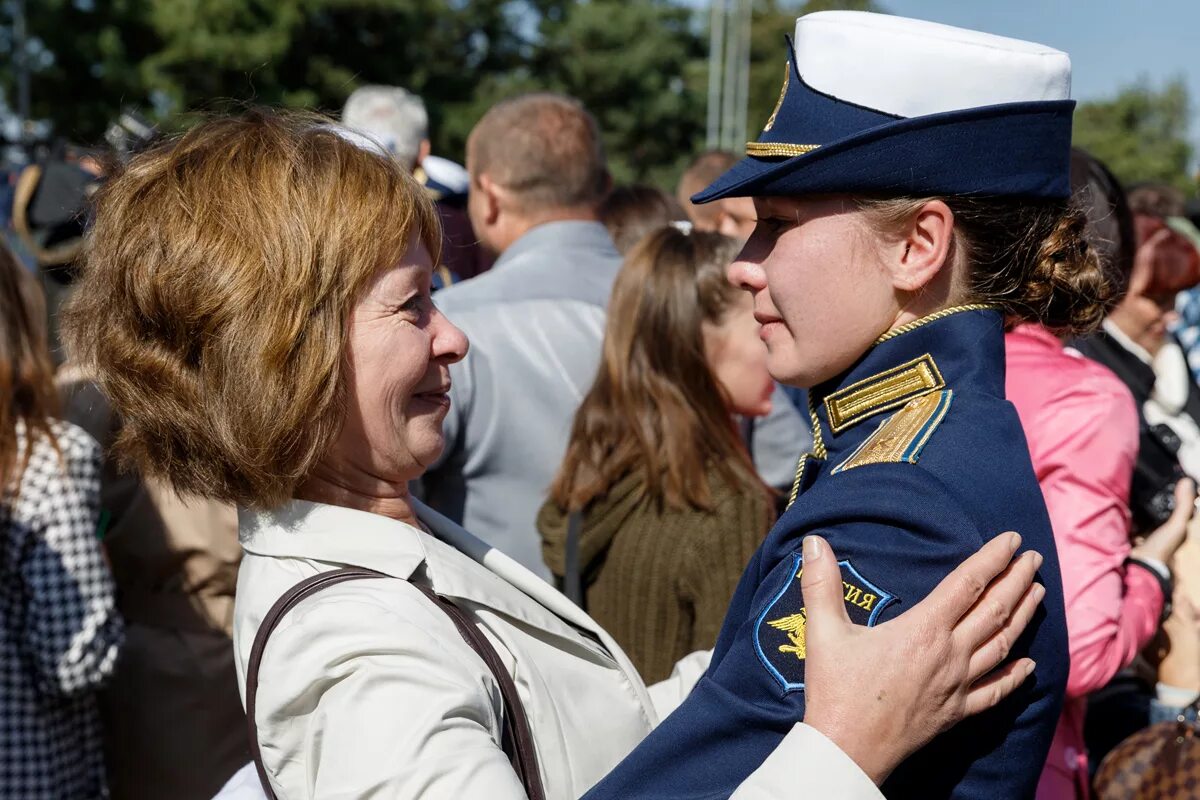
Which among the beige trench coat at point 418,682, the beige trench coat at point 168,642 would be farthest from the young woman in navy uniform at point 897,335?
the beige trench coat at point 168,642

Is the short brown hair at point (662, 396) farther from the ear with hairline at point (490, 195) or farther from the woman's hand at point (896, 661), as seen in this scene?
the woman's hand at point (896, 661)

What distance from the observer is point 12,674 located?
2.99m

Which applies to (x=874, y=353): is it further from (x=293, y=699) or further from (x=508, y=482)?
(x=508, y=482)

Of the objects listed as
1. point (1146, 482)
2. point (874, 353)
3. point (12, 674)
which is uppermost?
point (874, 353)

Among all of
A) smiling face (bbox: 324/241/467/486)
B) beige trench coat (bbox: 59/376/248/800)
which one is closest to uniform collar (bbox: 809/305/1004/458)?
smiling face (bbox: 324/241/467/486)

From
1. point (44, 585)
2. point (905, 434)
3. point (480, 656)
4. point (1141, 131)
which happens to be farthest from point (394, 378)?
point (1141, 131)

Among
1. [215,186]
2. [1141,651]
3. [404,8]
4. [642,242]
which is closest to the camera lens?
[215,186]

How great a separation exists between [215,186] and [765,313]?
77 cm

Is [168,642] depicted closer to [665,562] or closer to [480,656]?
[665,562]

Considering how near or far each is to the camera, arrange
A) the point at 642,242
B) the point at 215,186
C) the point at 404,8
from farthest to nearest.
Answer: the point at 404,8, the point at 642,242, the point at 215,186

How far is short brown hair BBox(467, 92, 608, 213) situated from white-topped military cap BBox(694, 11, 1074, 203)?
7.75 feet

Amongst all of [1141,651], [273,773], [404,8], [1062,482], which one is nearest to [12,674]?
[273,773]

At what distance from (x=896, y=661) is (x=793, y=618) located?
0.13 metres

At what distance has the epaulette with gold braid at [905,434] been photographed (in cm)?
151
